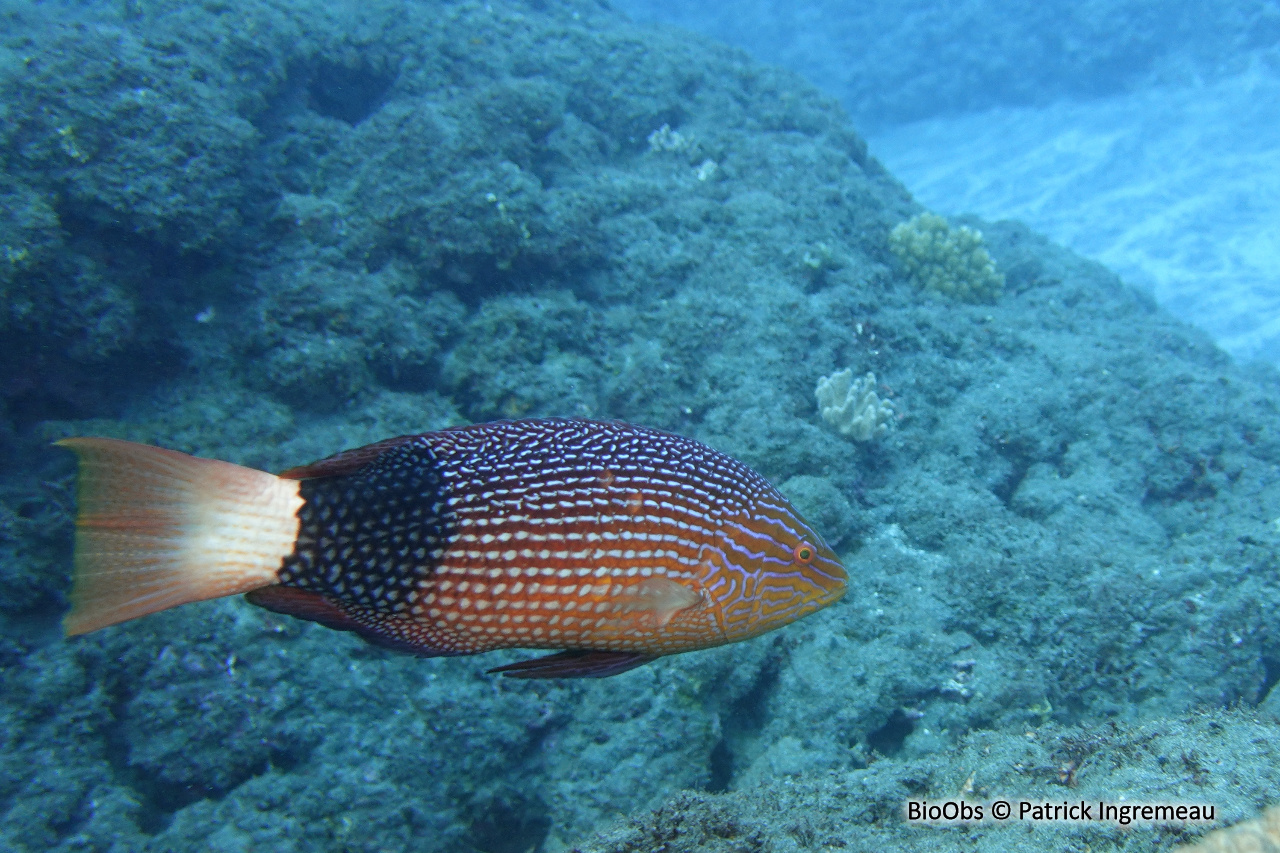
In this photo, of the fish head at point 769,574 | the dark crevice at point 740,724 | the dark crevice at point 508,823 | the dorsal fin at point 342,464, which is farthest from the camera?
the dark crevice at point 740,724

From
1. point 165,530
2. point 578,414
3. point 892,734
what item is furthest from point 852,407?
point 165,530

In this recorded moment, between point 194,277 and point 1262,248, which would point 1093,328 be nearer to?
point 194,277

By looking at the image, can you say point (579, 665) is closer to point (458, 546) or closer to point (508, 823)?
point (458, 546)

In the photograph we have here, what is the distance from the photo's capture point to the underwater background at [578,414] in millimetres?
3490

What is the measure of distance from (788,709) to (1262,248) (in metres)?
18.2

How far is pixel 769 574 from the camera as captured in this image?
202 centimetres

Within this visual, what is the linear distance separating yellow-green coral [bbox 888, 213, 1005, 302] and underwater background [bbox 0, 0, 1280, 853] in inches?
1.9

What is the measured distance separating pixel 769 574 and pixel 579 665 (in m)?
0.71

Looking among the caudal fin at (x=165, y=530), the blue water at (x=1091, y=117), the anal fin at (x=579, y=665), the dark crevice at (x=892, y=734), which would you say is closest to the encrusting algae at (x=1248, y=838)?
the anal fin at (x=579, y=665)

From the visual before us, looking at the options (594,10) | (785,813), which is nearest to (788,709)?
(785,813)

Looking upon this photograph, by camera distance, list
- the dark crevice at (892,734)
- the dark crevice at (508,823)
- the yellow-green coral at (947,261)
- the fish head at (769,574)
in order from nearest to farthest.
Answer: the fish head at (769,574), the dark crevice at (508,823), the dark crevice at (892,734), the yellow-green coral at (947,261)

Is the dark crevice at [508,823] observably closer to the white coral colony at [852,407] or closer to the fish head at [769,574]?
the fish head at [769,574]

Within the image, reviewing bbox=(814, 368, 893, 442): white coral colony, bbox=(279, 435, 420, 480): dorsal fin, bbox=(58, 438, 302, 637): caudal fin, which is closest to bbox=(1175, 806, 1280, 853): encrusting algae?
bbox=(279, 435, 420, 480): dorsal fin

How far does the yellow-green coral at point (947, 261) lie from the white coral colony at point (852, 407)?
298 centimetres
